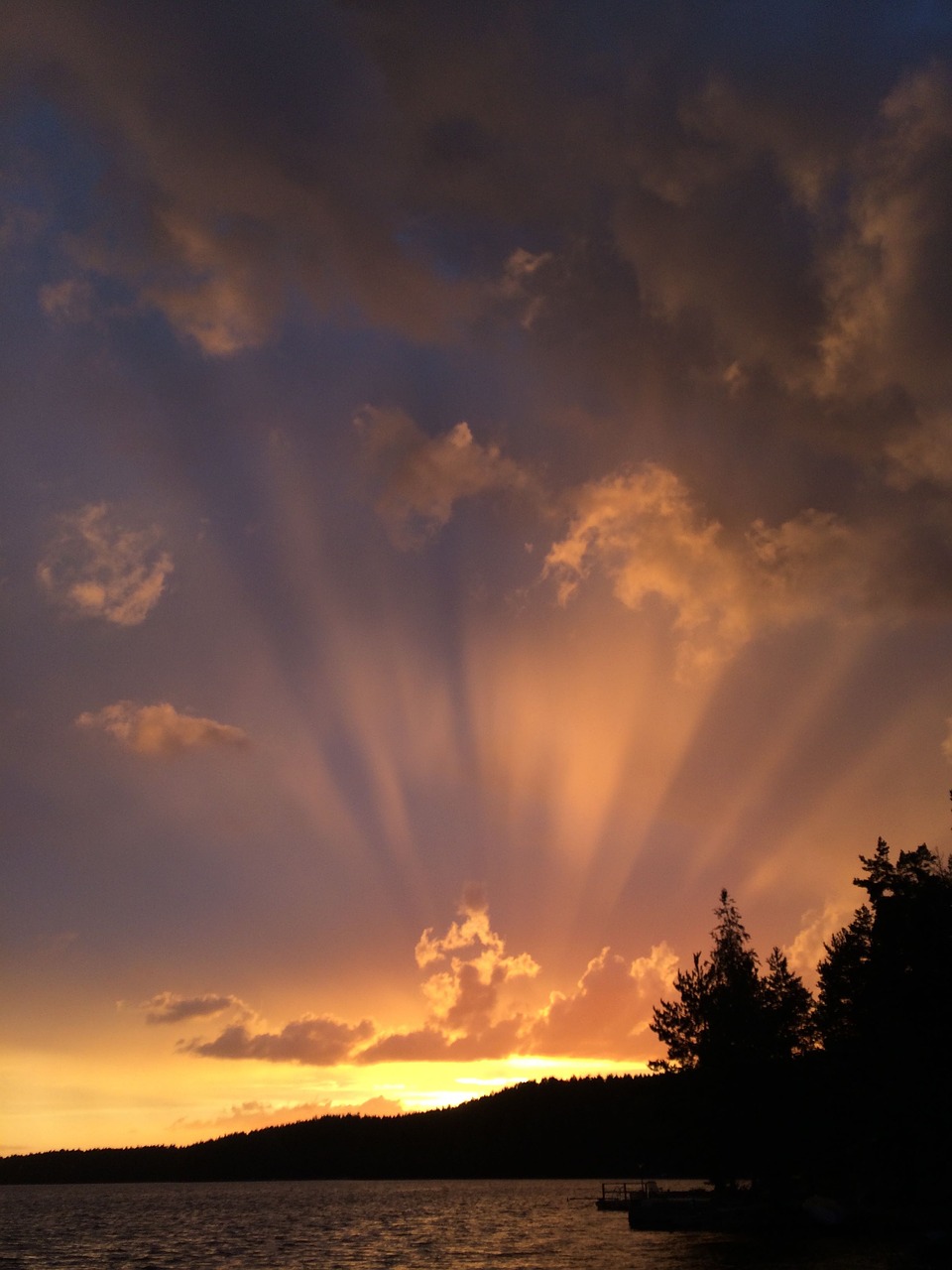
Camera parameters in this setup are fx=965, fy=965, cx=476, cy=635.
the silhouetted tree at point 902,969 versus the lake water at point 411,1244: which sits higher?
the silhouetted tree at point 902,969

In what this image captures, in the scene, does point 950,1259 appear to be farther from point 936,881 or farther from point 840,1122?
point 840,1122

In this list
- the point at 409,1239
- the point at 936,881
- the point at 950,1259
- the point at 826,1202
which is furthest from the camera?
the point at 409,1239

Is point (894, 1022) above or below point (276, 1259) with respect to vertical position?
above

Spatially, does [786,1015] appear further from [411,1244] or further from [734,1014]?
[411,1244]

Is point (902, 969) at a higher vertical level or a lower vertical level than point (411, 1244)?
higher

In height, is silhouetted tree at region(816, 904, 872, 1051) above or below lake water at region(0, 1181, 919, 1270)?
above

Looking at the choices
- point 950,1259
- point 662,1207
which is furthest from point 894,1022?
point 662,1207

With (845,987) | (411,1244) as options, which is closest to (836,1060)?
(845,987)

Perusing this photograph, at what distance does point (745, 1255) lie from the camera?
Answer: 6925 cm

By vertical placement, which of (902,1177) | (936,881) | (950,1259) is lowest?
(950,1259)

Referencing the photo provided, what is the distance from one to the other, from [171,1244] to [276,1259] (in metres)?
36.9

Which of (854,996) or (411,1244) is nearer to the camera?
(854,996)

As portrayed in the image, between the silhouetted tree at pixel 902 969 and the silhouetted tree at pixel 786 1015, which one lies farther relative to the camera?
the silhouetted tree at pixel 786 1015

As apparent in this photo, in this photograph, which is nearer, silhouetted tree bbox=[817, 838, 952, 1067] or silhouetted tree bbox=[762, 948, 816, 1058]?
silhouetted tree bbox=[817, 838, 952, 1067]
